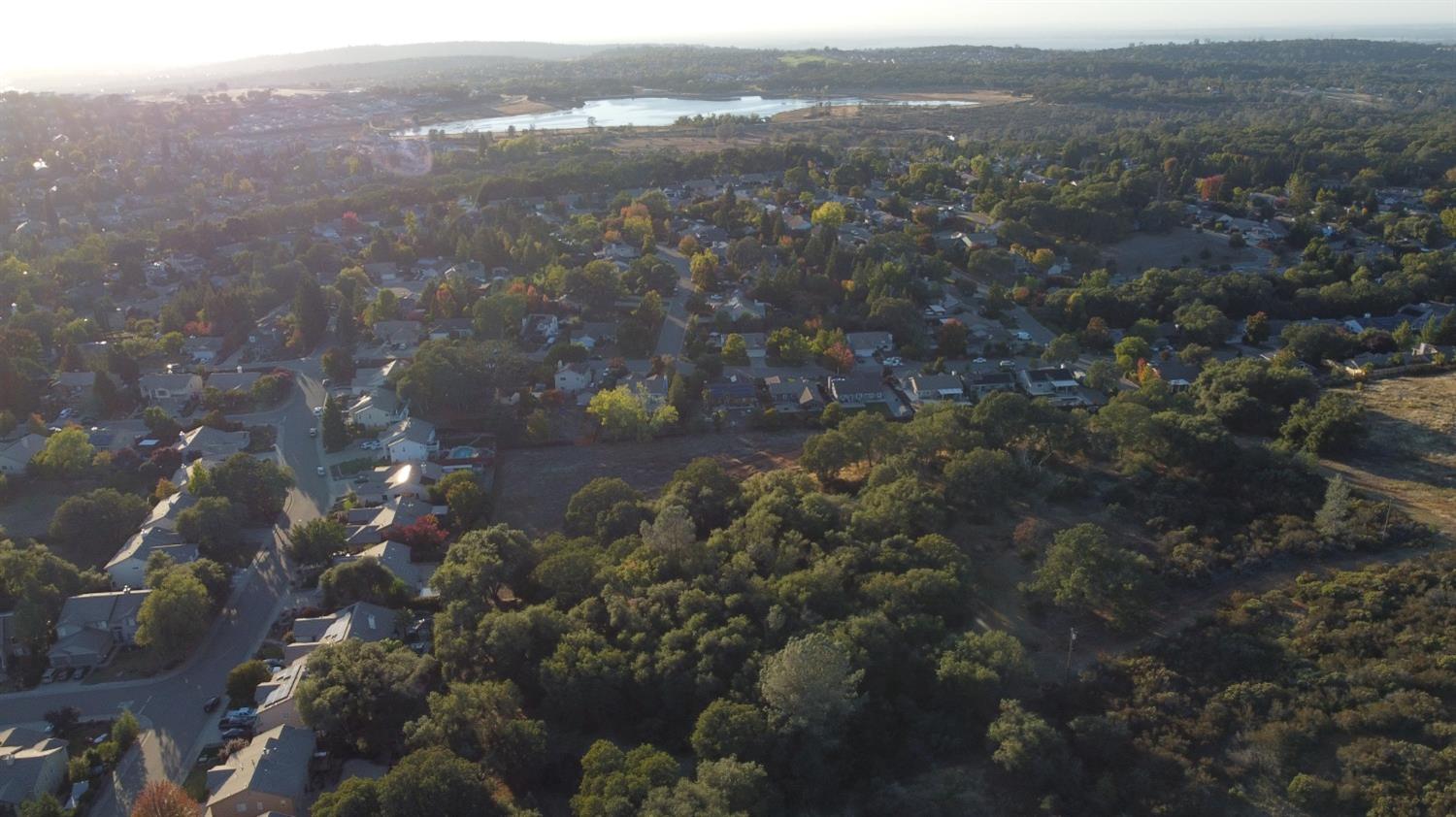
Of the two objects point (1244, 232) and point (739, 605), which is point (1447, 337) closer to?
point (1244, 232)

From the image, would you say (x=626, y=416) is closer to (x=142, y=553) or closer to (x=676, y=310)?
(x=676, y=310)

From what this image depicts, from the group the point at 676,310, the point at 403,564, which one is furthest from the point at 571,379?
the point at 403,564

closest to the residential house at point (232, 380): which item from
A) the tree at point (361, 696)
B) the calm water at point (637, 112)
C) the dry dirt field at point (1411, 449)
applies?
the tree at point (361, 696)

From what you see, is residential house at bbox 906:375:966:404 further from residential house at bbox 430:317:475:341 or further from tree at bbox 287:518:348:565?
tree at bbox 287:518:348:565

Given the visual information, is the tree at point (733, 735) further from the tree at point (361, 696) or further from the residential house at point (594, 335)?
the residential house at point (594, 335)

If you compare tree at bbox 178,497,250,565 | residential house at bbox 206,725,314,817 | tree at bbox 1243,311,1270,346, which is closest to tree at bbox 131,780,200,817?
residential house at bbox 206,725,314,817

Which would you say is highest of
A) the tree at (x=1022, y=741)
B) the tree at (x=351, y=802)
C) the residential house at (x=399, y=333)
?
the residential house at (x=399, y=333)

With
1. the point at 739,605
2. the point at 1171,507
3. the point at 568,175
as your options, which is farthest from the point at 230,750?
the point at 568,175
